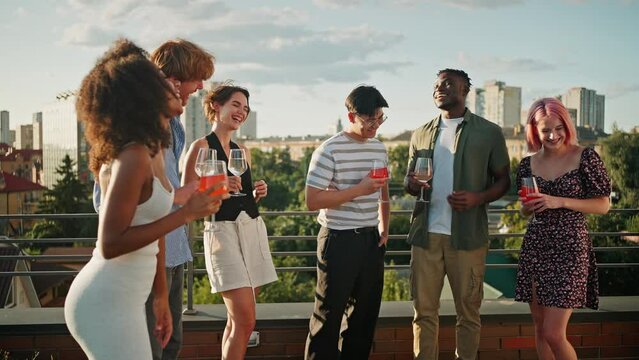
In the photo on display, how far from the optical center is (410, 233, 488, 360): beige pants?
12.6ft

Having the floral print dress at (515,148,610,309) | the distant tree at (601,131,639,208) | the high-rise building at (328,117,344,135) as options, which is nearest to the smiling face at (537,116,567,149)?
the floral print dress at (515,148,610,309)

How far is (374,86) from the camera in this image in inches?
148

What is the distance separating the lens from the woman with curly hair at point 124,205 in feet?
6.56

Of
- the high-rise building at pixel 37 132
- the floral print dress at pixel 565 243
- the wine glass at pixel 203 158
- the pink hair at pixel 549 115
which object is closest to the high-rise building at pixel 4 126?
the high-rise building at pixel 37 132

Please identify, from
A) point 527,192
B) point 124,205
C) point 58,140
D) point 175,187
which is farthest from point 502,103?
point 124,205

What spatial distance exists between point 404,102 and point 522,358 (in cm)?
10993

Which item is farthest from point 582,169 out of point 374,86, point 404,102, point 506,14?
point 404,102

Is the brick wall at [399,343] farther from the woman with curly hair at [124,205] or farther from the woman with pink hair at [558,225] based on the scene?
the woman with curly hair at [124,205]

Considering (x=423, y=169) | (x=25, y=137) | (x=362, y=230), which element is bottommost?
(x=362, y=230)

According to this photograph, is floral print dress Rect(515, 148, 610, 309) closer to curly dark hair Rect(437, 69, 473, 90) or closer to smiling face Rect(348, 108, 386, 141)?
curly dark hair Rect(437, 69, 473, 90)

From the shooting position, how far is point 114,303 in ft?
6.66

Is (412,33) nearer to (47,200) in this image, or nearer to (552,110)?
(47,200)

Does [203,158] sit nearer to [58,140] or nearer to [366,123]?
[366,123]

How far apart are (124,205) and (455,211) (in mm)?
2264
